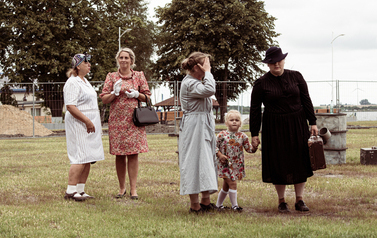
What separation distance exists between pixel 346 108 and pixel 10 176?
1928 cm

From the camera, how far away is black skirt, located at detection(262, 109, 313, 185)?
527cm

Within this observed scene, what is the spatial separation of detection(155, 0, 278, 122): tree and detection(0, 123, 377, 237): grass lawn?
28.7 metres

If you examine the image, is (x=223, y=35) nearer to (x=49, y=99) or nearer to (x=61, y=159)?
(x=49, y=99)

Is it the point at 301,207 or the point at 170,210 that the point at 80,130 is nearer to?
the point at 170,210

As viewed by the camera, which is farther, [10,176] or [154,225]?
[10,176]

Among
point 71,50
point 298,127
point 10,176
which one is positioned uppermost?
point 71,50

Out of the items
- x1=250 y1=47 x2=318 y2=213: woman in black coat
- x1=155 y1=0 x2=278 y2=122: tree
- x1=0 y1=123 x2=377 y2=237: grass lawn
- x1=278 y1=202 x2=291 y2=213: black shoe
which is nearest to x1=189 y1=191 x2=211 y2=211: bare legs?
x1=0 y1=123 x2=377 y2=237: grass lawn

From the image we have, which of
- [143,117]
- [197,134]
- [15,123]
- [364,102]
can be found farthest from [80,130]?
[364,102]

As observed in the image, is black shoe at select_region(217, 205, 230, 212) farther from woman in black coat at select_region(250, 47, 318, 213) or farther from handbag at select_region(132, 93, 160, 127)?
handbag at select_region(132, 93, 160, 127)

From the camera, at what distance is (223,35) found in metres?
37.3

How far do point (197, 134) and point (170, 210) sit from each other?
1042mm

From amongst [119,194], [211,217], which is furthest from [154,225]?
[119,194]

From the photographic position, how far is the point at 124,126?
6230mm

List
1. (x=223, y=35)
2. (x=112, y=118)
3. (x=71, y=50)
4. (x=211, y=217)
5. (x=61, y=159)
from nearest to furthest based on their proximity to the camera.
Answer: (x=211, y=217), (x=112, y=118), (x=61, y=159), (x=71, y=50), (x=223, y=35)
